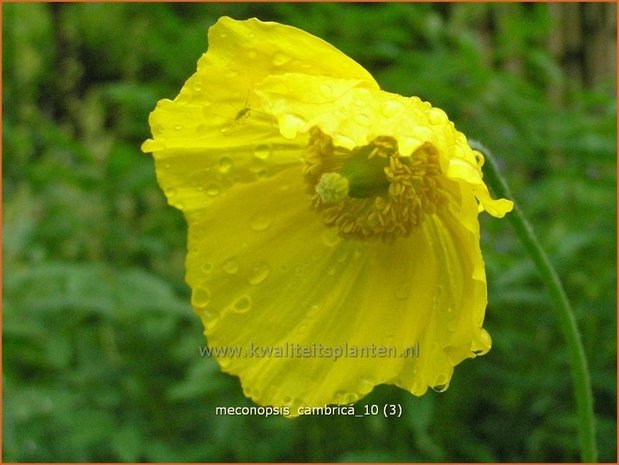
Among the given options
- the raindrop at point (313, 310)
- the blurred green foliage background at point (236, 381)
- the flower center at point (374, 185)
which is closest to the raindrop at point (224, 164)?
the flower center at point (374, 185)

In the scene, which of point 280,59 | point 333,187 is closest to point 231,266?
point 333,187

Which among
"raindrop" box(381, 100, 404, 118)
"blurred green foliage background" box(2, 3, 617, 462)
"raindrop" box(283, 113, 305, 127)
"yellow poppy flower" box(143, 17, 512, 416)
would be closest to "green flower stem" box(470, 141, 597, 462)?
"yellow poppy flower" box(143, 17, 512, 416)

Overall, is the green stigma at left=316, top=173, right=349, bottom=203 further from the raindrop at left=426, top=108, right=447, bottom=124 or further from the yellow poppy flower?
the raindrop at left=426, top=108, right=447, bottom=124

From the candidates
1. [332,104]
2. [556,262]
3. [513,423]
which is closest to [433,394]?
[513,423]

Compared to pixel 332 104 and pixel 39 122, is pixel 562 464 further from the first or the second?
pixel 39 122

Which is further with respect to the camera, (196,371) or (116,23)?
(116,23)

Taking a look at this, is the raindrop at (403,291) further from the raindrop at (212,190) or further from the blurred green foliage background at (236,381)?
the blurred green foliage background at (236,381)
